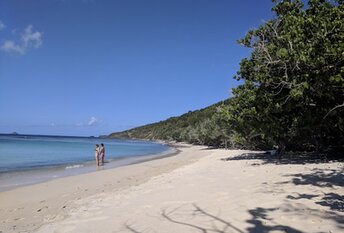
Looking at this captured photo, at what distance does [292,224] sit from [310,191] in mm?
2967

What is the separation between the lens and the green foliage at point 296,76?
10828 millimetres

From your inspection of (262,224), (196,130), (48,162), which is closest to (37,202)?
(262,224)

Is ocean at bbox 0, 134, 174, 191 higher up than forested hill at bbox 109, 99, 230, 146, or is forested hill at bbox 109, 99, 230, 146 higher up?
forested hill at bbox 109, 99, 230, 146

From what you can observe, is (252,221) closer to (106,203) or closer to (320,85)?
(106,203)

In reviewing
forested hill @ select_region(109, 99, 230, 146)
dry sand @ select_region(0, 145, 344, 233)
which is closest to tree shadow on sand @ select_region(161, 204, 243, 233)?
dry sand @ select_region(0, 145, 344, 233)

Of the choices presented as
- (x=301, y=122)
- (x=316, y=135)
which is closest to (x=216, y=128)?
(x=316, y=135)

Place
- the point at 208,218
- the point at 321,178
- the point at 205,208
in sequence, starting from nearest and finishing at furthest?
the point at 208,218 → the point at 205,208 → the point at 321,178

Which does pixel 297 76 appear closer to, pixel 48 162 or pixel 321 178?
pixel 321 178

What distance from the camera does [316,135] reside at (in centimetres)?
2017

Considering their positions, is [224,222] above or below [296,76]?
below

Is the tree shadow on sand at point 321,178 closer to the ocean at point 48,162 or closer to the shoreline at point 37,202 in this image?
the shoreline at point 37,202

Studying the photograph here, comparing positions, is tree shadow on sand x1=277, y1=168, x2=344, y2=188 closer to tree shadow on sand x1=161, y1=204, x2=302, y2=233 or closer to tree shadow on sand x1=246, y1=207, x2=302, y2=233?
tree shadow on sand x1=246, y1=207, x2=302, y2=233

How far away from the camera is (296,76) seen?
12.2m

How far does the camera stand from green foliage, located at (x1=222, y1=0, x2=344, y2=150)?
10828 millimetres
